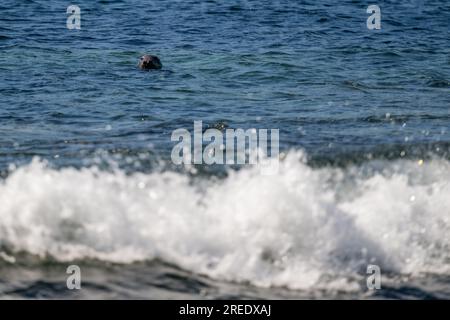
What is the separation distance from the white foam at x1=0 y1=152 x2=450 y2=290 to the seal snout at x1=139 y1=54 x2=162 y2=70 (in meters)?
7.18

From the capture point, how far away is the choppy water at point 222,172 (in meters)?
7.14

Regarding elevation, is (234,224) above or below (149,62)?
below

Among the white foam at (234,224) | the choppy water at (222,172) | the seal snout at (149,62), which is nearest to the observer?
the choppy water at (222,172)

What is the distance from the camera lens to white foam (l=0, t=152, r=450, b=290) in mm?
7273

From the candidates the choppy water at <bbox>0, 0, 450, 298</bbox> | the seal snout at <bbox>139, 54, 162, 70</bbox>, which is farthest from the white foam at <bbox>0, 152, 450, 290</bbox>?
the seal snout at <bbox>139, 54, 162, 70</bbox>

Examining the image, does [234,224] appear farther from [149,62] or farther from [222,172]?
[149,62]

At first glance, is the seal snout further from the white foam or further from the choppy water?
the white foam

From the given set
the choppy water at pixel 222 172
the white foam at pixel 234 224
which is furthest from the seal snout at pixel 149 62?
the white foam at pixel 234 224

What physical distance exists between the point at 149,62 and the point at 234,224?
8.31 meters

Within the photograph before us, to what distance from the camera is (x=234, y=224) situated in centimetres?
762

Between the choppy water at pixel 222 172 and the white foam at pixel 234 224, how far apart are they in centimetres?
2

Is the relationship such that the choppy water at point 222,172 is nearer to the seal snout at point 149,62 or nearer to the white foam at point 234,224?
the white foam at point 234,224

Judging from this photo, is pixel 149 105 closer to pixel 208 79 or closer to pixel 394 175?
pixel 208 79

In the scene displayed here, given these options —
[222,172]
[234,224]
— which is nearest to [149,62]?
[222,172]
